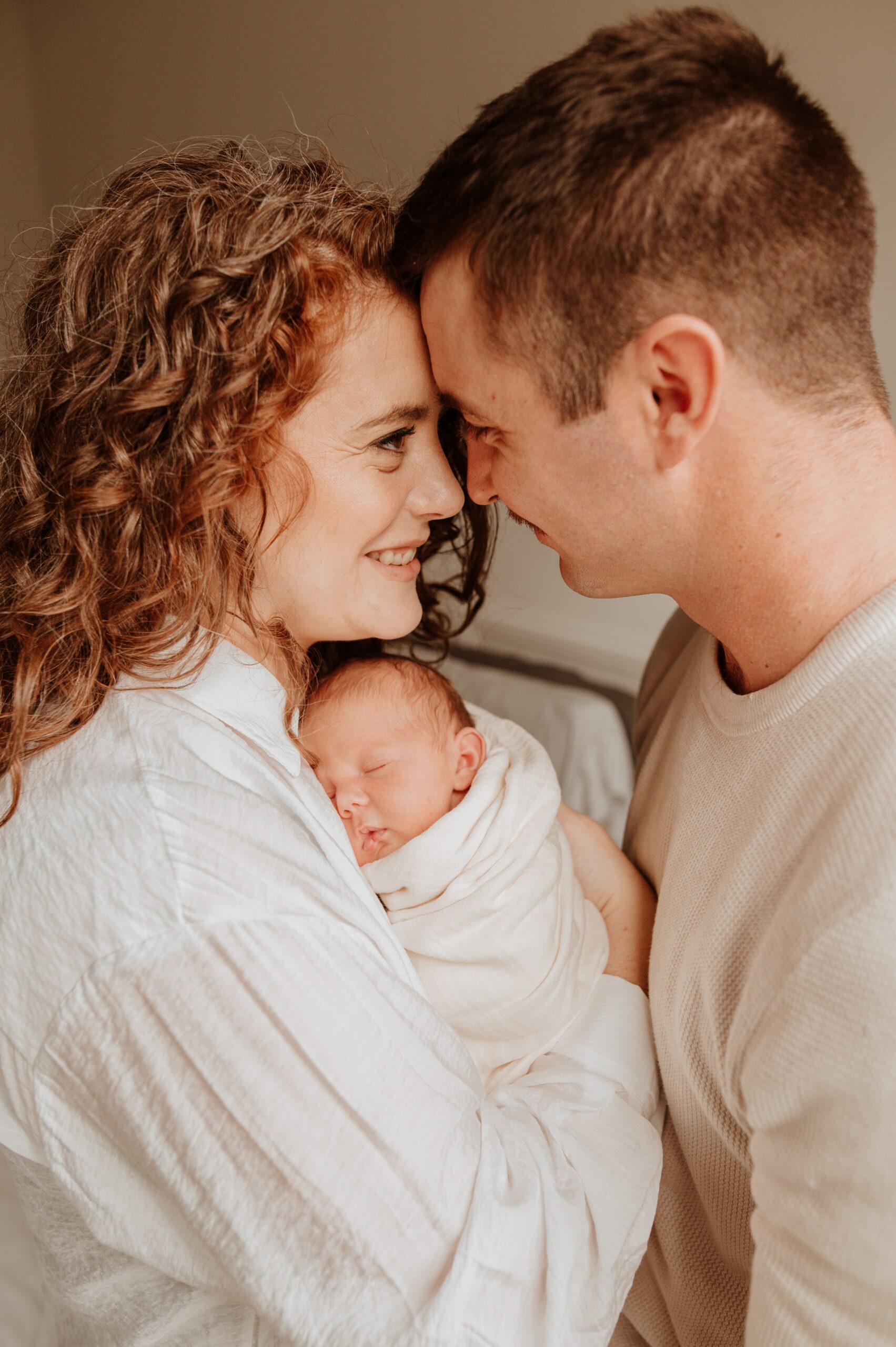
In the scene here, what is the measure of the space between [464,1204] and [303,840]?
375mm

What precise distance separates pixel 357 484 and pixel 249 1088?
70cm

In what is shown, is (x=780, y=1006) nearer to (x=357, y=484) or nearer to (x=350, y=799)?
(x=350, y=799)

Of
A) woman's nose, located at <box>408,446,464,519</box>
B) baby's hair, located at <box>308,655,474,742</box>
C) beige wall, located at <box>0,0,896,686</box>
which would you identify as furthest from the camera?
beige wall, located at <box>0,0,896,686</box>

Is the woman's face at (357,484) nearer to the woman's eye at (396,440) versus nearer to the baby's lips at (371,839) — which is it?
the woman's eye at (396,440)

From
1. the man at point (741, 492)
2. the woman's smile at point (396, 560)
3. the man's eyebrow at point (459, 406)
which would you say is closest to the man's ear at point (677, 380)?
the man at point (741, 492)

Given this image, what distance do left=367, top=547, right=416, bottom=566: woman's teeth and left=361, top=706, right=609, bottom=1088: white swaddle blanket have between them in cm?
35

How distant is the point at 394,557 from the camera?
4.34 ft

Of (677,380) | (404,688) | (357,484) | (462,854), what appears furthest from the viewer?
(404,688)

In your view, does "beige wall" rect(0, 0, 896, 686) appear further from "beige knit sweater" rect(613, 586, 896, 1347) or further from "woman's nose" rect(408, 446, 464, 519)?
"beige knit sweater" rect(613, 586, 896, 1347)

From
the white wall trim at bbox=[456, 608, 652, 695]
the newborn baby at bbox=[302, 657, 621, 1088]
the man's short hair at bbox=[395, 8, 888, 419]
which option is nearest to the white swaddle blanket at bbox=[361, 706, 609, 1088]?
the newborn baby at bbox=[302, 657, 621, 1088]

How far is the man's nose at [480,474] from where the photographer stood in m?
1.17

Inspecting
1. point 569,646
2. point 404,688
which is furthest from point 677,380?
point 569,646

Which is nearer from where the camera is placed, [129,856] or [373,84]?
[129,856]

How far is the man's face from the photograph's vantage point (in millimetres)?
1008
